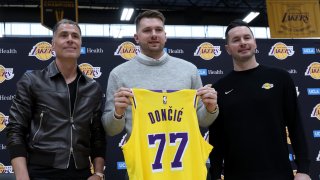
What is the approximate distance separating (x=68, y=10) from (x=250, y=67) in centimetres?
420

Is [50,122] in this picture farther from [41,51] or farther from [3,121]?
[41,51]

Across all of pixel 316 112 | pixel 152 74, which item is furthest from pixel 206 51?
pixel 152 74

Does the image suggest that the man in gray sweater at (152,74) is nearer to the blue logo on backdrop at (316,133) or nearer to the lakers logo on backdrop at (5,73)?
the lakers logo on backdrop at (5,73)

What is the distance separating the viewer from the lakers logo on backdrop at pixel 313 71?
5051mm

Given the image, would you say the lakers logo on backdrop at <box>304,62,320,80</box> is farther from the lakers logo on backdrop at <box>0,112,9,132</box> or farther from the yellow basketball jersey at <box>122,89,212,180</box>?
the lakers logo on backdrop at <box>0,112,9,132</box>

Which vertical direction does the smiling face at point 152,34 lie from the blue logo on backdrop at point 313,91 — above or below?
above

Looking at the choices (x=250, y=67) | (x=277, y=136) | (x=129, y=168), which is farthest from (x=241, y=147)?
(x=129, y=168)

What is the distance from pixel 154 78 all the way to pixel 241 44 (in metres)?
0.67

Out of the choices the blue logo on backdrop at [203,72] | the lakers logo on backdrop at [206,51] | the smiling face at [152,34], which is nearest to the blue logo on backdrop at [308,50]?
the lakers logo on backdrop at [206,51]

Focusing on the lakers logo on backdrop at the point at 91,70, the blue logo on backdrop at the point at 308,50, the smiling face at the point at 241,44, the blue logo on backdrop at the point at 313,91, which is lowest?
the blue logo on backdrop at the point at 313,91

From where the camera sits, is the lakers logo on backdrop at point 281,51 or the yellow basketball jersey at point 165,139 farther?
the lakers logo on backdrop at point 281,51

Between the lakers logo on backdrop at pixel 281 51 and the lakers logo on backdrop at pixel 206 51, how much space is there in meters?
0.79

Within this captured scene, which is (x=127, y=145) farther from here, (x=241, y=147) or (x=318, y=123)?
(x=318, y=123)

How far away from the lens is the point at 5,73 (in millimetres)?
4414
